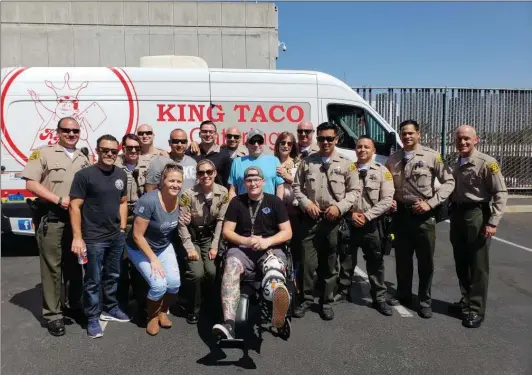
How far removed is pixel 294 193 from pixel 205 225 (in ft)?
3.17

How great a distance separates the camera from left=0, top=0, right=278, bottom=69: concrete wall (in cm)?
1185

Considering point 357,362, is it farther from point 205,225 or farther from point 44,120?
point 44,120

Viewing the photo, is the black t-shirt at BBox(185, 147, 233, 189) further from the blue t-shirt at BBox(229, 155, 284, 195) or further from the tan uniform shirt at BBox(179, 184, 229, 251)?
the tan uniform shirt at BBox(179, 184, 229, 251)

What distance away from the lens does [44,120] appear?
19.5ft

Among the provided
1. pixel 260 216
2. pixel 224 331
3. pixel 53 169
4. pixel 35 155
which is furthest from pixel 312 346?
pixel 35 155

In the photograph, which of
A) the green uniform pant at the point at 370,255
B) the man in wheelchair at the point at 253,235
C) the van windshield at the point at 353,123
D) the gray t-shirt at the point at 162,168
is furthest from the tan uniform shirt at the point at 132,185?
the van windshield at the point at 353,123

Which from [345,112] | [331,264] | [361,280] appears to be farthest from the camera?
[345,112]

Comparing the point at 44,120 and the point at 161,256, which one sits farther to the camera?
the point at 44,120

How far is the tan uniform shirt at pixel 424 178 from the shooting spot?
4.05 metres

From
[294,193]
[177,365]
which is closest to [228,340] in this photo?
[177,365]

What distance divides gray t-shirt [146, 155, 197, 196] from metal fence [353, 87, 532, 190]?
7.53 meters

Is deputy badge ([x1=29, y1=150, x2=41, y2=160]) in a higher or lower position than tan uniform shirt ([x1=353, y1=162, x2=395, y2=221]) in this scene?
higher

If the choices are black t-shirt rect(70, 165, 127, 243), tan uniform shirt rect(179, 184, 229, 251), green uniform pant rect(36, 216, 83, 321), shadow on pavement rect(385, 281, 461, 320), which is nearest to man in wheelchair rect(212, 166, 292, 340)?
tan uniform shirt rect(179, 184, 229, 251)

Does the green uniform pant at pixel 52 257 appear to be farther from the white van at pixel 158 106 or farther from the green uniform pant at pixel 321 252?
the white van at pixel 158 106
